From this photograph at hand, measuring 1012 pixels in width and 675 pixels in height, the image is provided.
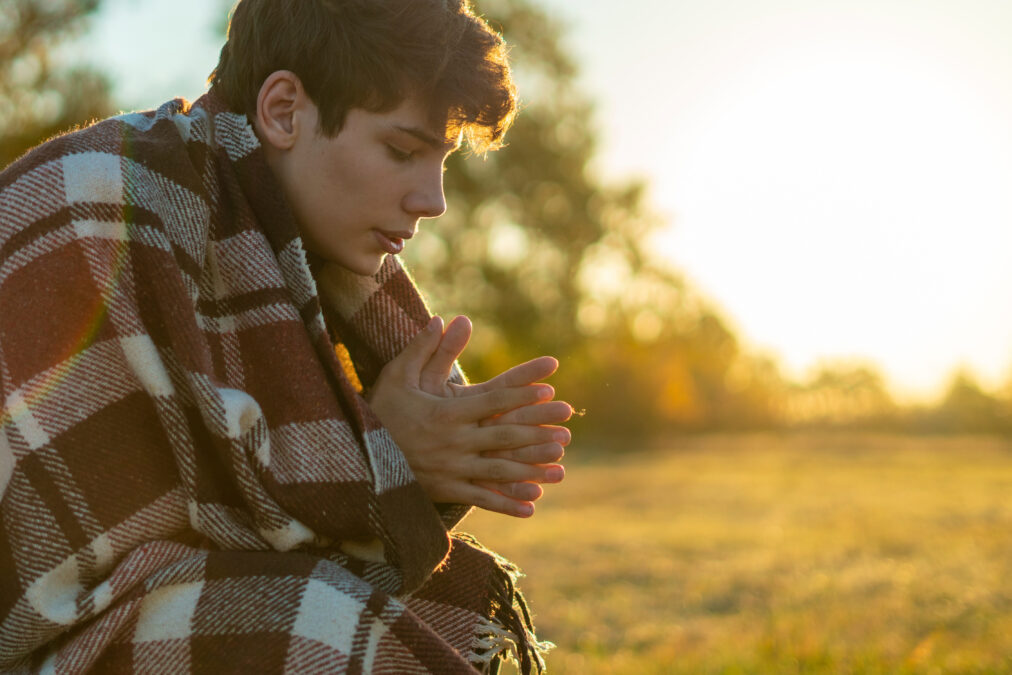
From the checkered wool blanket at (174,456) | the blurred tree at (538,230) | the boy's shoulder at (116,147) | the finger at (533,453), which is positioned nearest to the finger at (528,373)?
the finger at (533,453)

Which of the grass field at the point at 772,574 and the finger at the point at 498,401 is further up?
the grass field at the point at 772,574

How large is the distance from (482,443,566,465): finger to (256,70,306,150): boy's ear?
0.89m

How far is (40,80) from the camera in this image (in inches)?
456

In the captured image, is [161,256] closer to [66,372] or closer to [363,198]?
[66,372]

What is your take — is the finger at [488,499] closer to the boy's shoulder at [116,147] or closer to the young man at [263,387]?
the young man at [263,387]

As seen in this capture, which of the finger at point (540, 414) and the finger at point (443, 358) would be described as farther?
the finger at point (443, 358)

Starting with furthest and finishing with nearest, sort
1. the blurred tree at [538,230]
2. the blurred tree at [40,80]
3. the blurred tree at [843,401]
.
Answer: the blurred tree at [843,401]
the blurred tree at [538,230]
the blurred tree at [40,80]

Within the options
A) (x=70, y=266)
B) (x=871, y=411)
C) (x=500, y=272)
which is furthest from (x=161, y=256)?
(x=871, y=411)

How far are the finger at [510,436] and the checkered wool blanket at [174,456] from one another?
182 millimetres

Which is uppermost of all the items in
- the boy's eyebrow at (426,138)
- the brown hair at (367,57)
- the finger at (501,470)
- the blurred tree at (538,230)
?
the blurred tree at (538,230)

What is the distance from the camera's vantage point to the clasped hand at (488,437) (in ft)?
7.25

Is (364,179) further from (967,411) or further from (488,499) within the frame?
(967,411)

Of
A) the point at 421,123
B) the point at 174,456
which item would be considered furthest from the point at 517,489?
the point at 421,123

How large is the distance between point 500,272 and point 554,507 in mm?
9892
